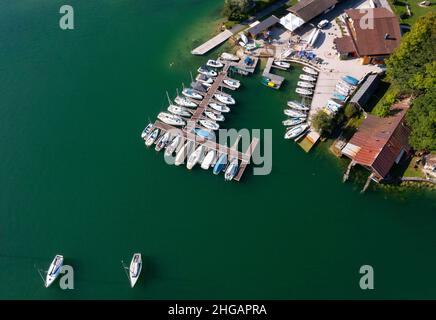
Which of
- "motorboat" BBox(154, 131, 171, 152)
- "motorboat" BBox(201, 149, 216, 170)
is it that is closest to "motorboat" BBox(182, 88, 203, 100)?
"motorboat" BBox(154, 131, 171, 152)

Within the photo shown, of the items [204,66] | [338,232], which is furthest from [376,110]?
[204,66]

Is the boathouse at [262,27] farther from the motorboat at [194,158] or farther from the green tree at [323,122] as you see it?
the motorboat at [194,158]

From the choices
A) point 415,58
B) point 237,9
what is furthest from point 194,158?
point 415,58

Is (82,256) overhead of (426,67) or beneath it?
beneath

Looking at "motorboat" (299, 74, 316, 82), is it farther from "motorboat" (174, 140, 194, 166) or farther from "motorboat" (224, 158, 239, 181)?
"motorboat" (174, 140, 194, 166)

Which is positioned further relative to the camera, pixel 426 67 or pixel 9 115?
pixel 9 115

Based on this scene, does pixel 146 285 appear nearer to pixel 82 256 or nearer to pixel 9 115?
pixel 82 256

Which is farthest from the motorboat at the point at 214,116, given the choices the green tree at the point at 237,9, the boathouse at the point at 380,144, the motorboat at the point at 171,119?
the green tree at the point at 237,9
